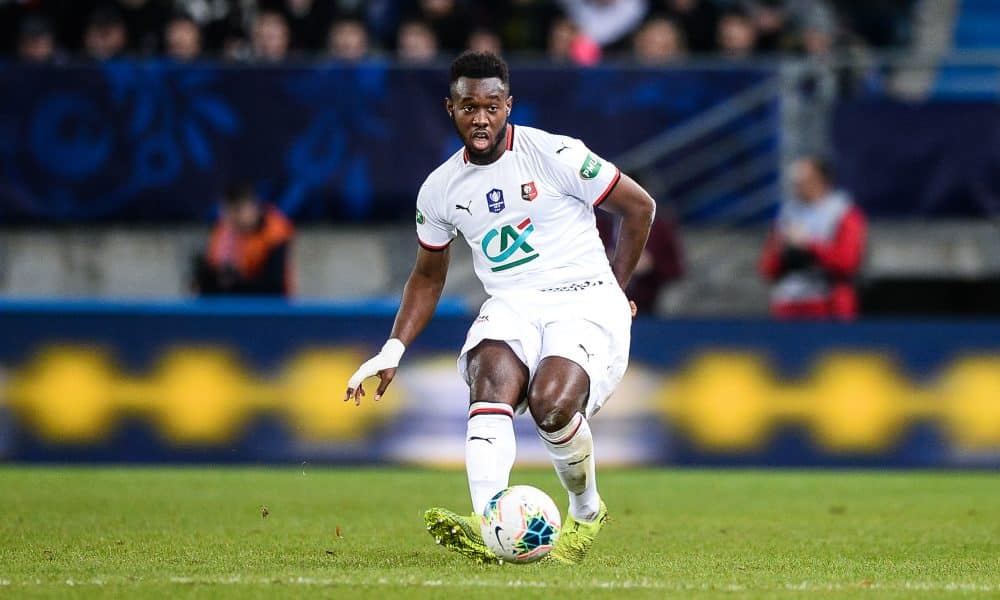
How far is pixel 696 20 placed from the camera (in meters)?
14.9

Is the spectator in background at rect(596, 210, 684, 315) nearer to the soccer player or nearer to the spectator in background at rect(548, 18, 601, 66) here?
the spectator in background at rect(548, 18, 601, 66)

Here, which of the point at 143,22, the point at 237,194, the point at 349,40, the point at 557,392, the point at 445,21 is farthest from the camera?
the point at 143,22

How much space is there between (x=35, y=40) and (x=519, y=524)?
9.68 m

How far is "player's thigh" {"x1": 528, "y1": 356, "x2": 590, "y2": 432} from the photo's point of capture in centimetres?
671

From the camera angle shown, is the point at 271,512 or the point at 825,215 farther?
the point at 825,215

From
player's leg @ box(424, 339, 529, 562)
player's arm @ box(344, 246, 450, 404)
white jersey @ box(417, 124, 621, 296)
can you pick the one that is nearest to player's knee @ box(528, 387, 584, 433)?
player's leg @ box(424, 339, 529, 562)

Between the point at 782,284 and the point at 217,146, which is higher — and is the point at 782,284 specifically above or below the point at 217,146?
below

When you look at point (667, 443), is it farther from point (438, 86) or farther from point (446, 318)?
point (438, 86)

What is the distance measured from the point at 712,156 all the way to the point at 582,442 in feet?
24.2

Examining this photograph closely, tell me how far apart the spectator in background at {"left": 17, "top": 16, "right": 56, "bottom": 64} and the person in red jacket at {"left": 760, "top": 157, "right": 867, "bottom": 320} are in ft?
21.3

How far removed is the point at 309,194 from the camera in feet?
46.4

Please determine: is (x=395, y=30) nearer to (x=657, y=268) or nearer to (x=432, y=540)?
(x=657, y=268)

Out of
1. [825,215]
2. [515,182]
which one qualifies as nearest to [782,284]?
[825,215]

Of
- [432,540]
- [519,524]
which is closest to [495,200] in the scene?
[519,524]
